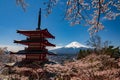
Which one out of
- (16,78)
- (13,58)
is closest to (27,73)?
(16,78)

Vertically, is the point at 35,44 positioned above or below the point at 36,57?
above

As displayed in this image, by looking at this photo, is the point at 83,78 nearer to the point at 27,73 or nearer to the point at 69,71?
the point at 69,71

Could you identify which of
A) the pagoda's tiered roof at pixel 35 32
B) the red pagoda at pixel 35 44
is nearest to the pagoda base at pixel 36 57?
the red pagoda at pixel 35 44

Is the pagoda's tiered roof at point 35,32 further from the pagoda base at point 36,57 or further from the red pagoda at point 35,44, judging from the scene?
the pagoda base at point 36,57

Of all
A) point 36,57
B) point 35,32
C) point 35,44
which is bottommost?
Answer: point 36,57

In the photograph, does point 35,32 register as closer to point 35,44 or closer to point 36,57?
point 35,44

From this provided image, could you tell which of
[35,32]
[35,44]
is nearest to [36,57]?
[35,44]

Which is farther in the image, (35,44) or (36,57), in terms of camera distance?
(35,44)

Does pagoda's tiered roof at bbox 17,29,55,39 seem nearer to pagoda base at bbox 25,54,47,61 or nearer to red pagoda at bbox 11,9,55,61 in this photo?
red pagoda at bbox 11,9,55,61

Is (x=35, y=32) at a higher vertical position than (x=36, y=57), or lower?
higher

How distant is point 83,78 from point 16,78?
16.1m

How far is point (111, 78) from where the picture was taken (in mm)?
14258

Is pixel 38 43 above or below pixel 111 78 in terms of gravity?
above

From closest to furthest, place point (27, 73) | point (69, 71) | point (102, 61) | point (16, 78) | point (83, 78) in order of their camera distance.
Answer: point (83, 78) < point (69, 71) < point (102, 61) < point (16, 78) < point (27, 73)
